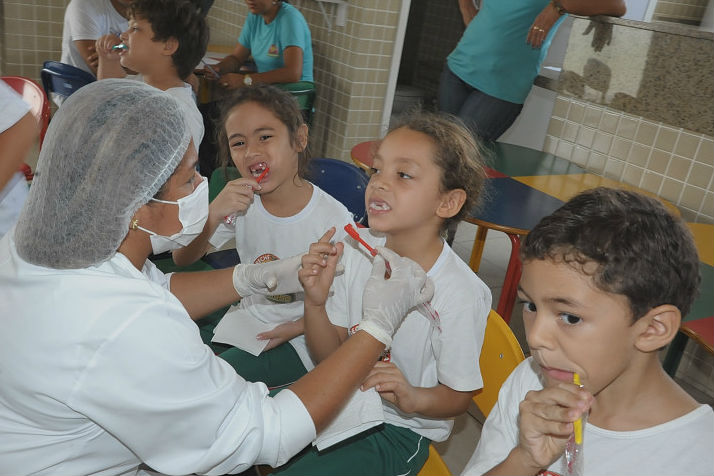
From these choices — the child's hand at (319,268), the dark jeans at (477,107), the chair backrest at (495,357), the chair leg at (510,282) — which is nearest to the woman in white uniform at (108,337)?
the child's hand at (319,268)

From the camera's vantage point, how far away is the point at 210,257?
83.7 inches

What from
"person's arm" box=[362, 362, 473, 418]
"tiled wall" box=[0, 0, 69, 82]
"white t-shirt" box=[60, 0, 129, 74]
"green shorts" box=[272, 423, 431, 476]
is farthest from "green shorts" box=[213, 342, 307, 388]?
"tiled wall" box=[0, 0, 69, 82]

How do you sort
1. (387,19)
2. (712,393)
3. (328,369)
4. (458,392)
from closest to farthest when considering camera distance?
(328,369), (458,392), (712,393), (387,19)

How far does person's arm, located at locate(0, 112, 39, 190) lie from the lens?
1.59m

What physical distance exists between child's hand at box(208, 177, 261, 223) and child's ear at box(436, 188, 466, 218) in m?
0.59

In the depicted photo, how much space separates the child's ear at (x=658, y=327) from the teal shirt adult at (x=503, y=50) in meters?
2.23

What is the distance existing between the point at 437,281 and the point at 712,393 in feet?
6.31

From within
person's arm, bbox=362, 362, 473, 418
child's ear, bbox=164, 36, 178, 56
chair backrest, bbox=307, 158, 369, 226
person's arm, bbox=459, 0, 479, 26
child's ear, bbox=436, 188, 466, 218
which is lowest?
person's arm, bbox=362, 362, 473, 418

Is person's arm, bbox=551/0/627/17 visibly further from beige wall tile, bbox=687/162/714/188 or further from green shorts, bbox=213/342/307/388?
green shorts, bbox=213/342/307/388

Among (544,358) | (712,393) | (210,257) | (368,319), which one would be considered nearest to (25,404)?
(368,319)

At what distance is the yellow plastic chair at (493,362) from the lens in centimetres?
121

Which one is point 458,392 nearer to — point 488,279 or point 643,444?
point 643,444

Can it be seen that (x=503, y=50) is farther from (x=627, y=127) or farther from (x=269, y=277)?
(x=269, y=277)

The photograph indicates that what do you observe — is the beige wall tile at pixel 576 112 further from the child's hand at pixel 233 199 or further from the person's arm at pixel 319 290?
the person's arm at pixel 319 290
